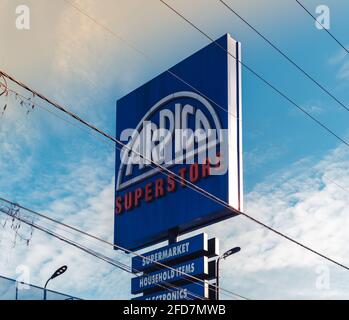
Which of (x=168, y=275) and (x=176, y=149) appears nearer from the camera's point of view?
(x=176, y=149)

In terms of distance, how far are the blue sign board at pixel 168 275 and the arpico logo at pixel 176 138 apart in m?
4.53

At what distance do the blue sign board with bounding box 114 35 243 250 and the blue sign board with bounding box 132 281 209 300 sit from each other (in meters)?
2.78

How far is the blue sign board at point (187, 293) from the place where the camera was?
34500 mm

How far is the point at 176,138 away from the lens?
36.3 meters

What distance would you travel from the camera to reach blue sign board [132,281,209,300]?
34500mm

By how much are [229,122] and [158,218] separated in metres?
7.67

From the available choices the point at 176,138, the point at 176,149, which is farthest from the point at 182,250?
the point at 176,138

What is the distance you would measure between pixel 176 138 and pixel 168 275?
280 inches

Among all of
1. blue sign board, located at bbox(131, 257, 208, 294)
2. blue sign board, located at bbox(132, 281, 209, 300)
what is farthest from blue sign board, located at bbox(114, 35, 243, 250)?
blue sign board, located at bbox(132, 281, 209, 300)

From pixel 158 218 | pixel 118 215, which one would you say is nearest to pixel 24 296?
pixel 158 218

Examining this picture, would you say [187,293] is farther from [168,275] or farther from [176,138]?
[176,138]

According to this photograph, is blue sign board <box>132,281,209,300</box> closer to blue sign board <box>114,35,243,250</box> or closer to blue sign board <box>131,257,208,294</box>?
blue sign board <box>131,257,208,294</box>

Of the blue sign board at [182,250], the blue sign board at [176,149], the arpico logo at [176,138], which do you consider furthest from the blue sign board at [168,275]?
the arpico logo at [176,138]
